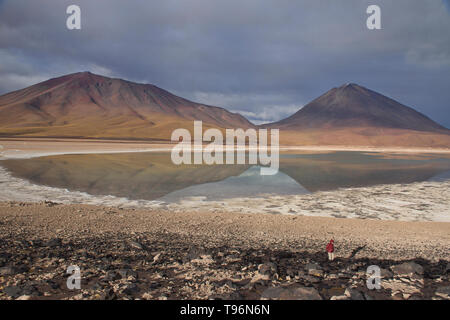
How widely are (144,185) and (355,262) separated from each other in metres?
11.6

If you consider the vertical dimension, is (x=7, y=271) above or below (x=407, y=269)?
above

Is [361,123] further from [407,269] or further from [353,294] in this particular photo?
[353,294]

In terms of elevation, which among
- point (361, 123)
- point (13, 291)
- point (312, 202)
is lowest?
point (312, 202)

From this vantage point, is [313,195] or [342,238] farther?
[313,195]

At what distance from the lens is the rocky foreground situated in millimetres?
3975

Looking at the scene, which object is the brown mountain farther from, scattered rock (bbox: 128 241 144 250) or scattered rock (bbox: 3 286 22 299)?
scattered rock (bbox: 3 286 22 299)

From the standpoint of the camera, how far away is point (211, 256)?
5.20 metres

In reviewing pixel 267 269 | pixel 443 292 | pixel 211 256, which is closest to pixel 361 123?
pixel 443 292

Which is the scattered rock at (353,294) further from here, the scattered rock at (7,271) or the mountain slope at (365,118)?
the mountain slope at (365,118)

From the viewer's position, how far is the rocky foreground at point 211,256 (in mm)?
3975

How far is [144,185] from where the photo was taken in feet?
48.2

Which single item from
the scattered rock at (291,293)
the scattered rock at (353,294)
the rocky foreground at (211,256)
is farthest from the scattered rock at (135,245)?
the scattered rock at (353,294)

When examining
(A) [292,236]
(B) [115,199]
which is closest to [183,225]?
(A) [292,236]

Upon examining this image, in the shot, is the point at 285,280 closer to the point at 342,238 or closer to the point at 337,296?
the point at 337,296
